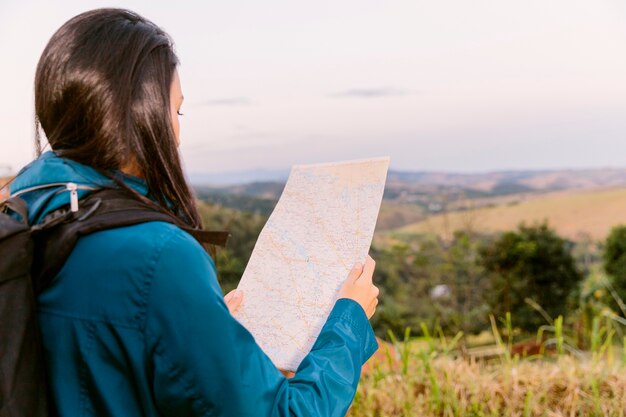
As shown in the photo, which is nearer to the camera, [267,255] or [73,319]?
[73,319]

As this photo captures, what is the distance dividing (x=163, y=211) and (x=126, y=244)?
109 mm

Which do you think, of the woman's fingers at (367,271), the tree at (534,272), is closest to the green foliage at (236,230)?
the tree at (534,272)

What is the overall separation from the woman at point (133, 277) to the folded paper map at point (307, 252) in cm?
19

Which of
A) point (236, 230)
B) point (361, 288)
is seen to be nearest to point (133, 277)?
point (361, 288)

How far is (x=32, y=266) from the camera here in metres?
1.03

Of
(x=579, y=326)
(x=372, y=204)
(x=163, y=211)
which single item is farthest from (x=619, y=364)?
(x=579, y=326)

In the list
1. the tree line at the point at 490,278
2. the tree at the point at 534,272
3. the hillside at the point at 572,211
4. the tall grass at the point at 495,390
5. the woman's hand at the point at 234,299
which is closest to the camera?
the woman's hand at the point at 234,299

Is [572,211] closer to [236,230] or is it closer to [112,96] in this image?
[236,230]

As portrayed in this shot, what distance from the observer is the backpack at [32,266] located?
984 mm

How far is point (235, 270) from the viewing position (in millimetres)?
17062

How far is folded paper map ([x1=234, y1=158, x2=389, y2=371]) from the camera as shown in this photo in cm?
134

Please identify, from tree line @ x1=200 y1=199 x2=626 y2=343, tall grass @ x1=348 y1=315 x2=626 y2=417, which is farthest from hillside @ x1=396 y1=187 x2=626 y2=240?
tall grass @ x1=348 y1=315 x2=626 y2=417

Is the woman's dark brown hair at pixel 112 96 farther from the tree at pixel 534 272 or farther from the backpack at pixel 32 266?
the tree at pixel 534 272

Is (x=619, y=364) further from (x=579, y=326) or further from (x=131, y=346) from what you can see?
(x=579, y=326)
